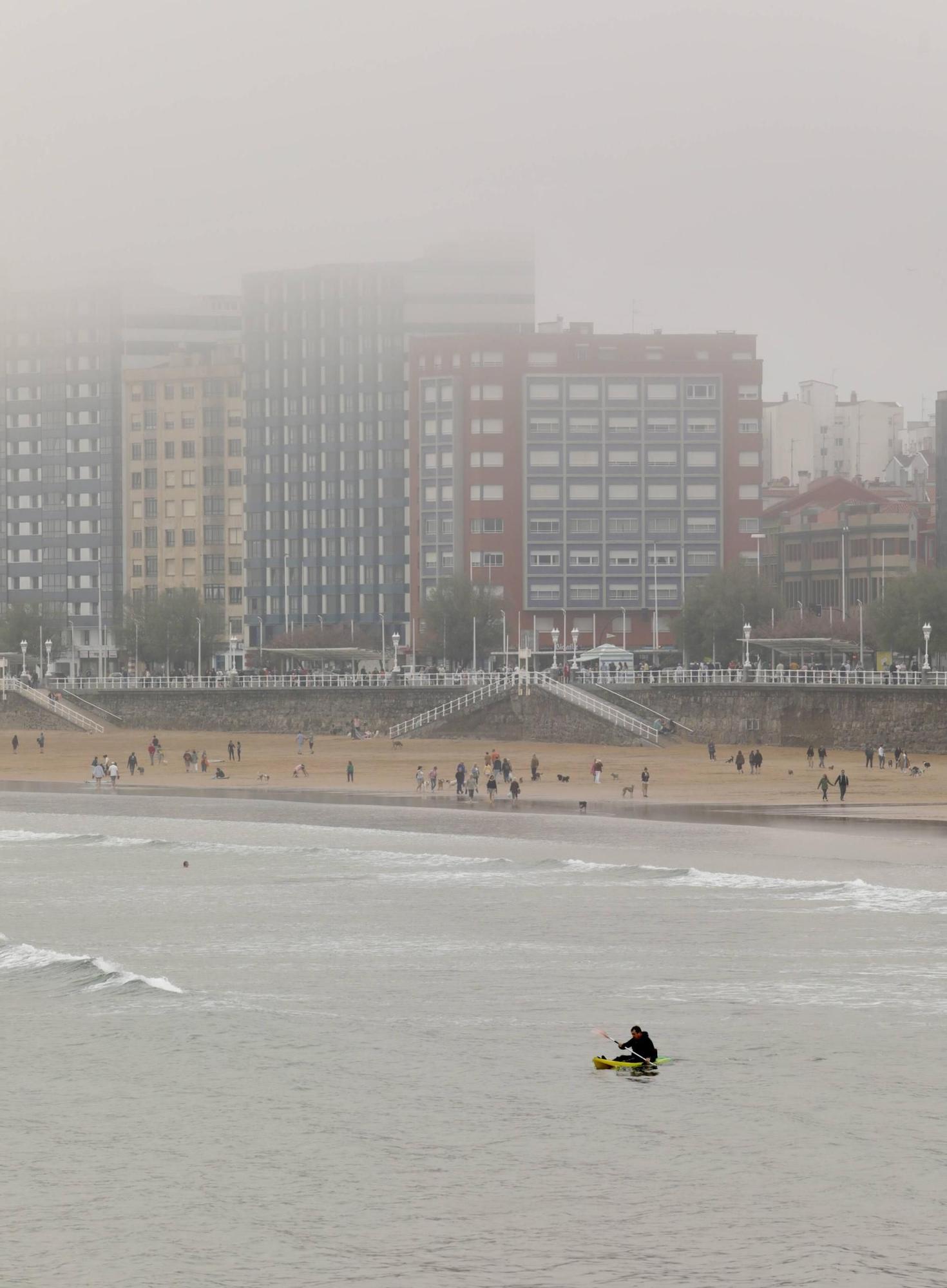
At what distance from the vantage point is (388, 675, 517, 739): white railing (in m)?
102

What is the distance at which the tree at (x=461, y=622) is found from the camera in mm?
141000

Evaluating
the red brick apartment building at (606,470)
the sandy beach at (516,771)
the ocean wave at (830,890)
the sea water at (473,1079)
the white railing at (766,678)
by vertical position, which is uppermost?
the red brick apartment building at (606,470)

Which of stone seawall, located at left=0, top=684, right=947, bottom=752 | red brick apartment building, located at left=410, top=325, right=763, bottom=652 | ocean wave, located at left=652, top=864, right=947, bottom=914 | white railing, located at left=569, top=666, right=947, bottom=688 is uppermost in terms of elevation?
red brick apartment building, located at left=410, top=325, right=763, bottom=652

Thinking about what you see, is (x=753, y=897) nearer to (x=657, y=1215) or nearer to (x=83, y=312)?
(x=657, y=1215)

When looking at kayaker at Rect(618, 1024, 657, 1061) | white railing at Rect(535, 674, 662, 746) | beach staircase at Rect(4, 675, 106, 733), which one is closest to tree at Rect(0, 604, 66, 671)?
beach staircase at Rect(4, 675, 106, 733)

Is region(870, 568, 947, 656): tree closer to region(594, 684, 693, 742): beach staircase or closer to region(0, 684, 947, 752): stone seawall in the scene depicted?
region(0, 684, 947, 752): stone seawall

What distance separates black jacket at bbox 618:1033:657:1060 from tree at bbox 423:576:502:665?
110164mm

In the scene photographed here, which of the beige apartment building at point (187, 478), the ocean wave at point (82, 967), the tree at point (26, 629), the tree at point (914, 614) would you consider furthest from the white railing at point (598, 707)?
the beige apartment building at point (187, 478)

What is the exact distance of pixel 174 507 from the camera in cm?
18788

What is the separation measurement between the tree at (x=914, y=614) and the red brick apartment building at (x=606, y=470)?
4108 centimetres

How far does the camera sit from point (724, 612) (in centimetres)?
13075

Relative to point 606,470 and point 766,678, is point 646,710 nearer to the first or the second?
point 766,678

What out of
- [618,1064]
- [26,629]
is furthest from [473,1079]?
[26,629]

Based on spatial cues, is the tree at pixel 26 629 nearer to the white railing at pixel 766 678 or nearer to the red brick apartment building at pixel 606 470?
the red brick apartment building at pixel 606 470
